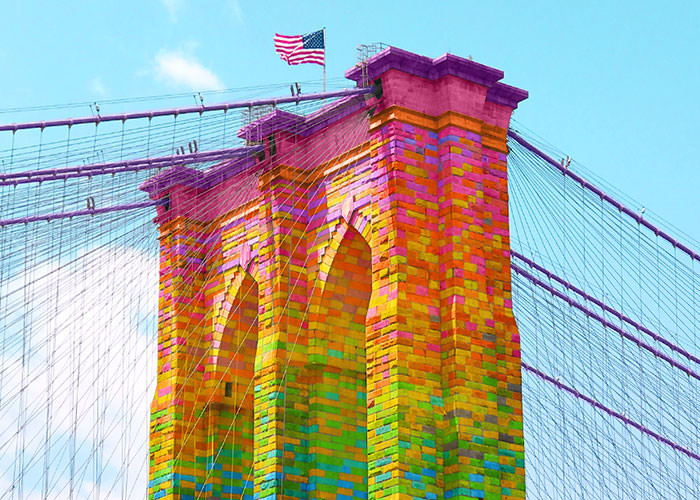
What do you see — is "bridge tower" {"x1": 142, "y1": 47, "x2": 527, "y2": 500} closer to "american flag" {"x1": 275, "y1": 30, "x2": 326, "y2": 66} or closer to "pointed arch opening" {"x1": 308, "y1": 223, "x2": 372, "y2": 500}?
"pointed arch opening" {"x1": 308, "y1": 223, "x2": 372, "y2": 500}

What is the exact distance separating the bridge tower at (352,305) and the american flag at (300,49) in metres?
1.61

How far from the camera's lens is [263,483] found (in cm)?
3812

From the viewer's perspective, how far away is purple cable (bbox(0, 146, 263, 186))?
131 feet

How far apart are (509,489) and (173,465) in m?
11.5

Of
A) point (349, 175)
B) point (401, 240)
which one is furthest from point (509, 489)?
point (349, 175)

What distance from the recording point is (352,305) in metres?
39.4

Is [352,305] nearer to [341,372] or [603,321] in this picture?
[341,372]

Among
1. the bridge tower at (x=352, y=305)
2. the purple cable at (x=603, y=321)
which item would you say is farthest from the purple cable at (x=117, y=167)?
the purple cable at (x=603, y=321)

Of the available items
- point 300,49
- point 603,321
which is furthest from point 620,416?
point 300,49

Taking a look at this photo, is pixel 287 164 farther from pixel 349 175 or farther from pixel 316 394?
pixel 316 394

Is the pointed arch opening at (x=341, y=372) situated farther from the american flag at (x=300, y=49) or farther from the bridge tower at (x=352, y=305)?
the american flag at (x=300, y=49)

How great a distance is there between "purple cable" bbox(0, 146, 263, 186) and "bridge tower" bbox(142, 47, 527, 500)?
33.7 inches

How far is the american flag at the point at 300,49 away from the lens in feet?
131

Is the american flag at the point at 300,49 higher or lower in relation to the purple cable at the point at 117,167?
higher
